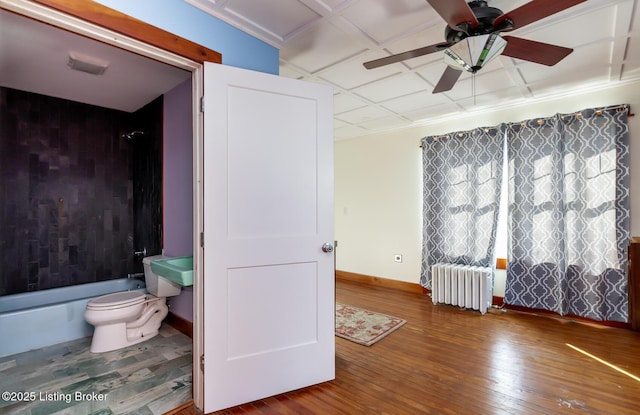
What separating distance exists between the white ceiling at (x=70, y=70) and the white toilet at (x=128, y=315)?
1.82 meters

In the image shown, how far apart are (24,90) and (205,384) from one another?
366 centimetres

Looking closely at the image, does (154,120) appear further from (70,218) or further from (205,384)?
(205,384)

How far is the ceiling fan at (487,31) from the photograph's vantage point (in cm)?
140

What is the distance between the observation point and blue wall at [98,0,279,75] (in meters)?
1.67

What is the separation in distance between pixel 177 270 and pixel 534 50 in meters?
2.71

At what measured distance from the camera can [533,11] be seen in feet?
4.70

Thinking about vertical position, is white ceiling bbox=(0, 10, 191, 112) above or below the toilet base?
above

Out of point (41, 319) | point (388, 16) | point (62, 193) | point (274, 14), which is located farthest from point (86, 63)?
point (388, 16)

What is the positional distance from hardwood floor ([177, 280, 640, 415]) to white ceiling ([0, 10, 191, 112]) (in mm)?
2757

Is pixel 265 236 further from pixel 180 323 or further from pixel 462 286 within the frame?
pixel 462 286

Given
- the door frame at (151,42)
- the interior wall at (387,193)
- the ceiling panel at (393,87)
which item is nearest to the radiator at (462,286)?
the interior wall at (387,193)

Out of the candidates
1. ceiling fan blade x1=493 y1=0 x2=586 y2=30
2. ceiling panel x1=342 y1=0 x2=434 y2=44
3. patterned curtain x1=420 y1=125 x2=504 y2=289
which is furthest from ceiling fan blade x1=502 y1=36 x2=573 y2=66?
patterned curtain x1=420 y1=125 x2=504 y2=289

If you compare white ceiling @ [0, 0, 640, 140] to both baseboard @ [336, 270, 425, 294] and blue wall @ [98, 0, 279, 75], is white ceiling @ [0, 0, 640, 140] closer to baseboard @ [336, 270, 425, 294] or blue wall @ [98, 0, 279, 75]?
blue wall @ [98, 0, 279, 75]

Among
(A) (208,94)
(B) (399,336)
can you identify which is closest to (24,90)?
(A) (208,94)
